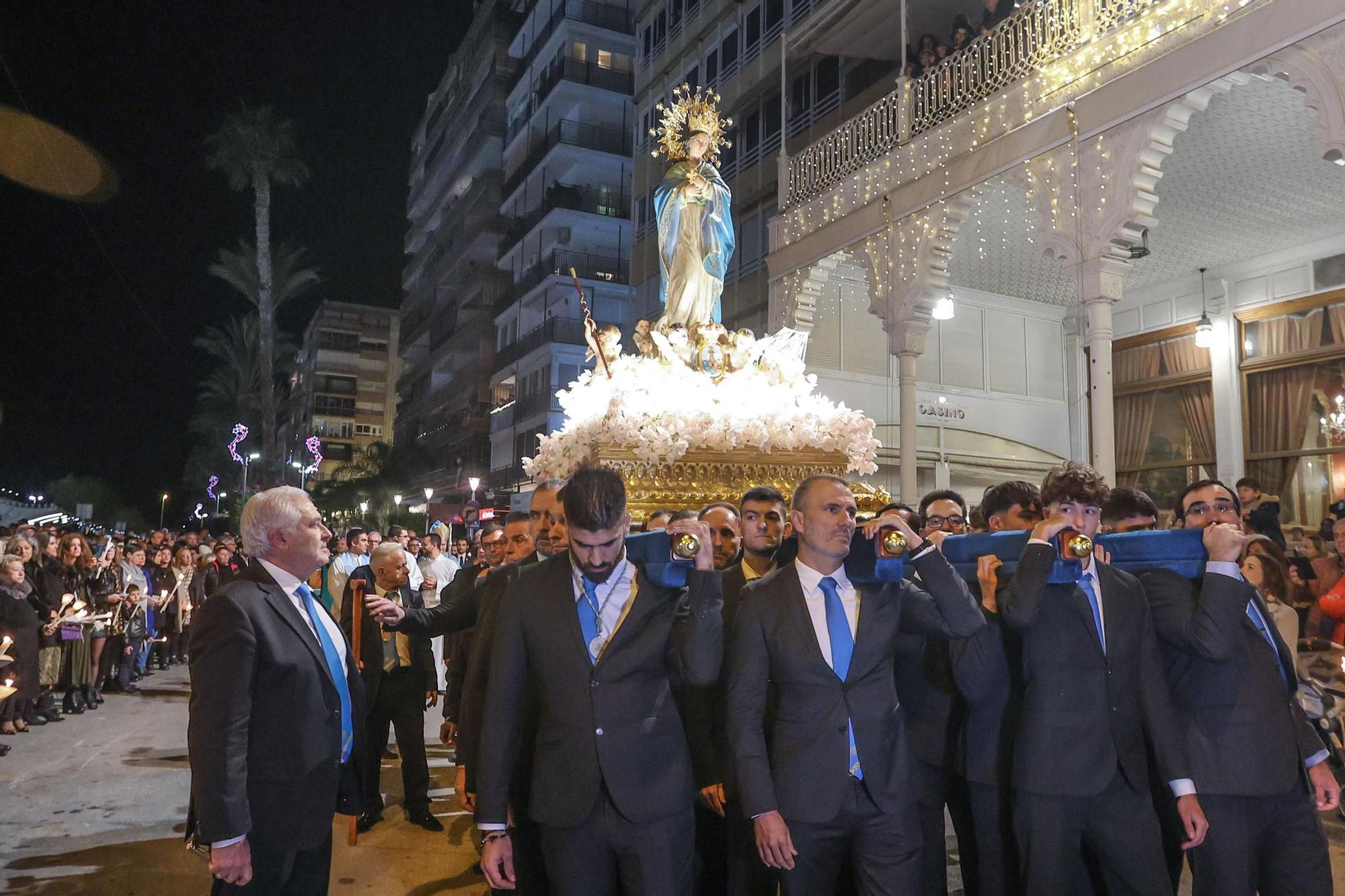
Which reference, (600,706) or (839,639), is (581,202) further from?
(600,706)

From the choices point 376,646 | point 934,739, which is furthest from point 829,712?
point 376,646

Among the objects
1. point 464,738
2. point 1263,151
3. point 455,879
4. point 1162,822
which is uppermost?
point 1263,151

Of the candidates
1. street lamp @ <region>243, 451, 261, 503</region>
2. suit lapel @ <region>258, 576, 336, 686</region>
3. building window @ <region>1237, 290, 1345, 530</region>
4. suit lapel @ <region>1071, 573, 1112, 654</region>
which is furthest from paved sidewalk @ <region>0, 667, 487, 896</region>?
street lamp @ <region>243, 451, 261, 503</region>

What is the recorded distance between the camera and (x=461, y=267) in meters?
47.7

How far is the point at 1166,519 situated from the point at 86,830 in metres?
12.4

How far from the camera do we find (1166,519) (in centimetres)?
1248

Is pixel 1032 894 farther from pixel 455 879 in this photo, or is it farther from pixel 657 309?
pixel 657 309

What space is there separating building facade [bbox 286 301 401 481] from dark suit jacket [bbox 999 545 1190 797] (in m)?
79.8

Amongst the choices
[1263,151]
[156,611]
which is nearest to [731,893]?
[1263,151]

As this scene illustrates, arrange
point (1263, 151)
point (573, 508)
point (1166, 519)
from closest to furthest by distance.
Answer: point (573, 508) < point (1263, 151) < point (1166, 519)

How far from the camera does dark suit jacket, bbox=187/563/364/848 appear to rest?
110 inches

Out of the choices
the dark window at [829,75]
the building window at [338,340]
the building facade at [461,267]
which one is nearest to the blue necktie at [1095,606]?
the dark window at [829,75]

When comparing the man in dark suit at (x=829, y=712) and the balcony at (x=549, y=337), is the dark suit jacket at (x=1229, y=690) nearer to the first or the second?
the man in dark suit at (x=829, y=712)

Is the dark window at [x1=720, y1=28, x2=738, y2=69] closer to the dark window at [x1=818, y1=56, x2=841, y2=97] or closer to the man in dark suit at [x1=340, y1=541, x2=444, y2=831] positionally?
the dark window at [x1=818, y1=56, x2=841, y2=97]
